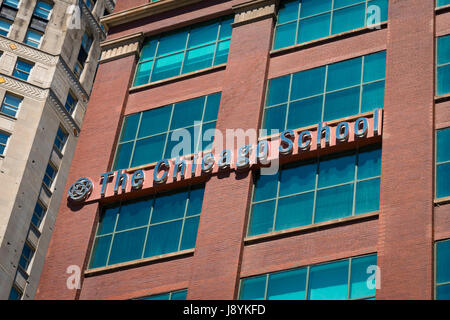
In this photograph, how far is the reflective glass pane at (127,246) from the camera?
1419 inches

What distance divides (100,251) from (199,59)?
9932 mm

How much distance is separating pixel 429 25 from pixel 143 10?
1475 centimetres

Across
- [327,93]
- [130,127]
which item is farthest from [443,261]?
[130,127]

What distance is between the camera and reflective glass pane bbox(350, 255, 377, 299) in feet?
99.4

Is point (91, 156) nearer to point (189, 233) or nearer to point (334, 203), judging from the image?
point (189, 233)

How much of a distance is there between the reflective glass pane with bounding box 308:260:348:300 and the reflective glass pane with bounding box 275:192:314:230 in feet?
7.15

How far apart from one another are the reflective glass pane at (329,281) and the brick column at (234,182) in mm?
2784

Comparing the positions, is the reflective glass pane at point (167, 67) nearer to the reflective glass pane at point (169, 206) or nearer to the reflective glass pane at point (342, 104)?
the reflective glass pane at point (169, 206)

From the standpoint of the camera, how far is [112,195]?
125 ft

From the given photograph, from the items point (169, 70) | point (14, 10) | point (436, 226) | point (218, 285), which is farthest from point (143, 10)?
point (14, 10)

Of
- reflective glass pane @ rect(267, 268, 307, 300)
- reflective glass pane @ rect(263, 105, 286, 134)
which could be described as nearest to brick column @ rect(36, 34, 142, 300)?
reflective glass pane @ rect(263, 105, 286, 134)

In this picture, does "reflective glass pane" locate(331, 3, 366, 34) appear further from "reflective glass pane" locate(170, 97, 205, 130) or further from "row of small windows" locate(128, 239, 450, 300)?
"row of small windows" locate(128, 239, 450, 300)

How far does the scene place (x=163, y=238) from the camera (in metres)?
35.8

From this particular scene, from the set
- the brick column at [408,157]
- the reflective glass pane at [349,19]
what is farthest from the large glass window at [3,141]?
the brick column at [408,157]
